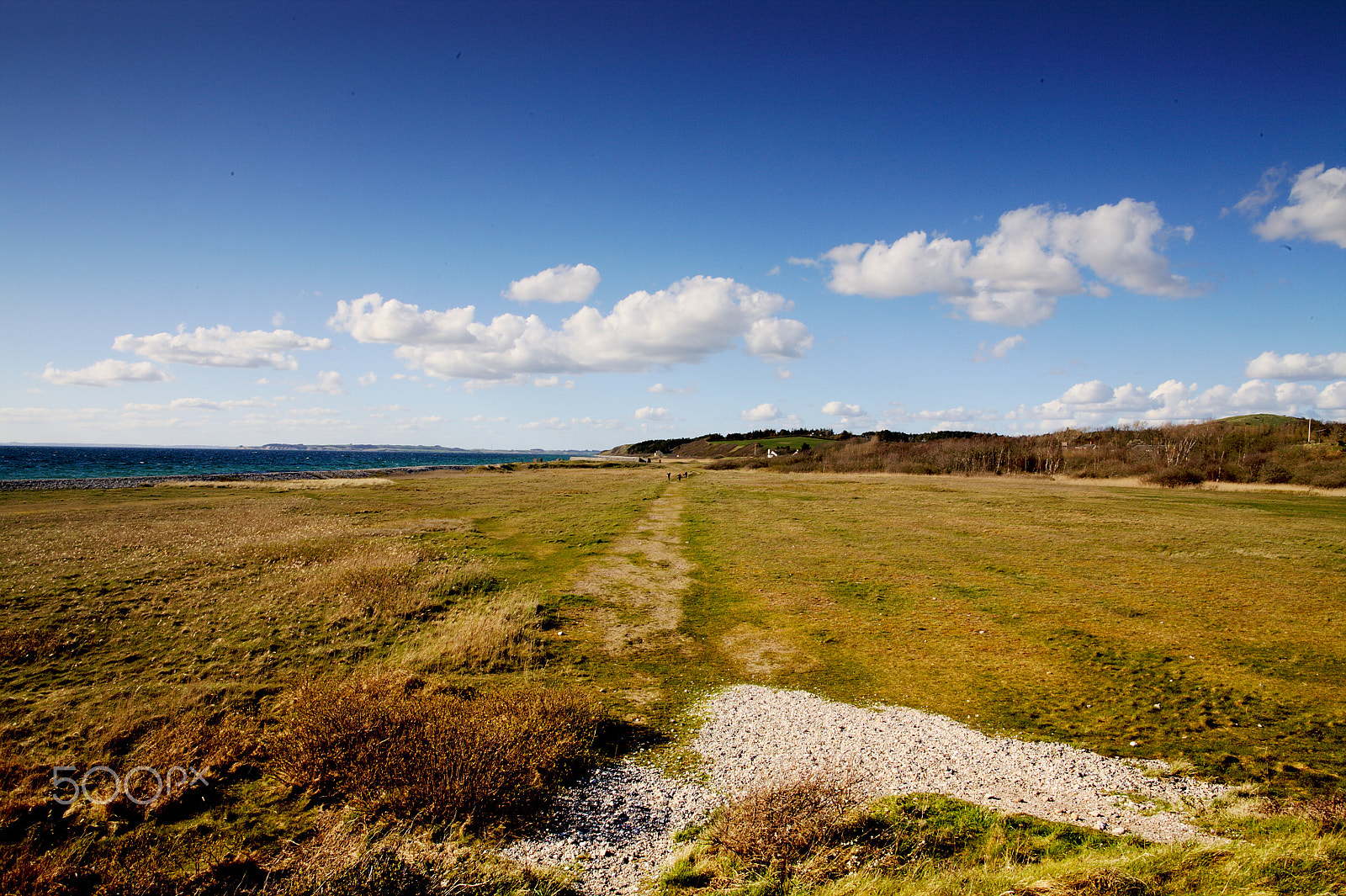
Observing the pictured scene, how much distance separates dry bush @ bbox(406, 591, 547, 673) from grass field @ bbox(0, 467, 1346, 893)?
0.08 metres

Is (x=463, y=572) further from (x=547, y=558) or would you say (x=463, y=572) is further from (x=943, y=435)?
(x=943, y=435)

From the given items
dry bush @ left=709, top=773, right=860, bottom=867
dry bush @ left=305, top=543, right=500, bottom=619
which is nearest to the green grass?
dry bush @ left=709, top=773, right=860, bottom=867

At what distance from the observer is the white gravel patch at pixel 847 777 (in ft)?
22.8

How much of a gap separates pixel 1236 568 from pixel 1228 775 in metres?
20.6

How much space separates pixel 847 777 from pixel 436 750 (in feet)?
19.3

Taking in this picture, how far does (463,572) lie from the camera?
20.9 m

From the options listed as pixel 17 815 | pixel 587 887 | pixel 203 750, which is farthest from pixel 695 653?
pixel 17 815

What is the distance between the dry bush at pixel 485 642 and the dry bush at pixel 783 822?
7.66 metres

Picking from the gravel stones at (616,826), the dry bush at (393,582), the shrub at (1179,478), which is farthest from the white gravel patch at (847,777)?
the shrub at (1179,478)

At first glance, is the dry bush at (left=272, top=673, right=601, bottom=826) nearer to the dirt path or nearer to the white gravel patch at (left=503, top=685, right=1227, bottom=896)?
the white gravel patch at (left=503, top=685, right=1227, bottom=896)

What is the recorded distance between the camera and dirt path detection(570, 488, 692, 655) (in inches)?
621

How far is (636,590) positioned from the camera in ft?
66.6

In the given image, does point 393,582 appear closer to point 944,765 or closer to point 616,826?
point 616,826

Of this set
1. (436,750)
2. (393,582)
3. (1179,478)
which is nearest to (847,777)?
(436,750)
